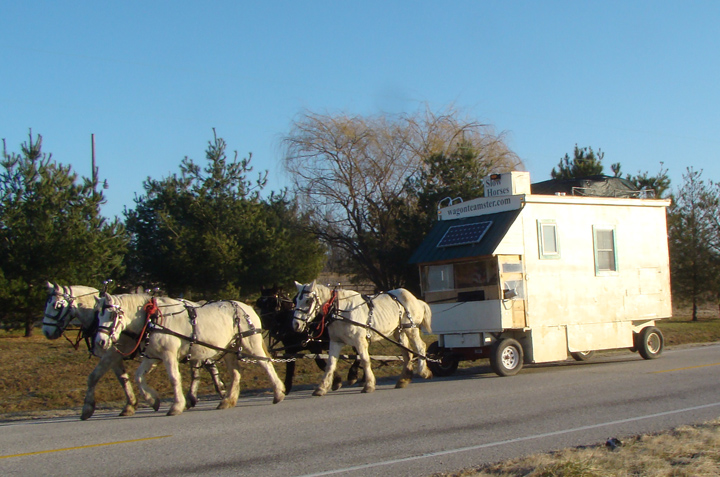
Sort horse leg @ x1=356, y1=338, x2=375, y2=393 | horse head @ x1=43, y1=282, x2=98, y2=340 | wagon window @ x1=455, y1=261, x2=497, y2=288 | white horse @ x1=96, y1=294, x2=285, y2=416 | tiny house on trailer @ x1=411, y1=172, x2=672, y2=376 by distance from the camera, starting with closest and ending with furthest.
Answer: white horse @ x1=96, y1=294, x2=285, y2=416
horse head @ x1=43, y1=282, x2=98, y2=340
horse leg @ x1=356, y1=338, x2=375, y2=393
tiny house on trailer @ x1=411, y1=172, x2=672, y2=376
wagon window @ x1=455, y1=261, x2=497, y2=288

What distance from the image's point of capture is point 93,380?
10977 millimetres

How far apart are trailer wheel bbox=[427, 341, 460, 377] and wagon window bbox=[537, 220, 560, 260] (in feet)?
9.67

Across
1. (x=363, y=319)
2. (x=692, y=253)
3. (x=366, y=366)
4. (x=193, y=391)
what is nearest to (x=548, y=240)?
(x=363, y=319)

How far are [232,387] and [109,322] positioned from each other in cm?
239

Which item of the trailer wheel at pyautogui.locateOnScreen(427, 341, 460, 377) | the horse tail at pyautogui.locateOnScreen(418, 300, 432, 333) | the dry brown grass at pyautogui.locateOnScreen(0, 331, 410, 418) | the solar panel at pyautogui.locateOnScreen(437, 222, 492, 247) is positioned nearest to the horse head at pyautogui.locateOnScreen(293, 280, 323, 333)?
the dry brown grass at pyautogui.locateOnScreen(0, 331, 410, 418)

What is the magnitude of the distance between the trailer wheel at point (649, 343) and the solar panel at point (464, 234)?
4.97 m

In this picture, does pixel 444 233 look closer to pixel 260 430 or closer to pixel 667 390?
pixel 667 390

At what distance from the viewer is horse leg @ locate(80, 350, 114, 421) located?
35.9ft

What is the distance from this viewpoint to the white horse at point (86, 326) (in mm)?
10845

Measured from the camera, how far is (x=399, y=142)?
3394cm

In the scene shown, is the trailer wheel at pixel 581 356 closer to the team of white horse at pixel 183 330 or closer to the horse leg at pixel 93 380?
the team of white horse at pixel 183 330

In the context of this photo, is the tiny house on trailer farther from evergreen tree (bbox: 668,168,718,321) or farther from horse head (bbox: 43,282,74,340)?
evergreen tree (bbox: 668,168,718,321)

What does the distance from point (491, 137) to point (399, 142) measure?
4850mm

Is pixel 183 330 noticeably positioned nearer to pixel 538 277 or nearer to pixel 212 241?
pixel 538 277
